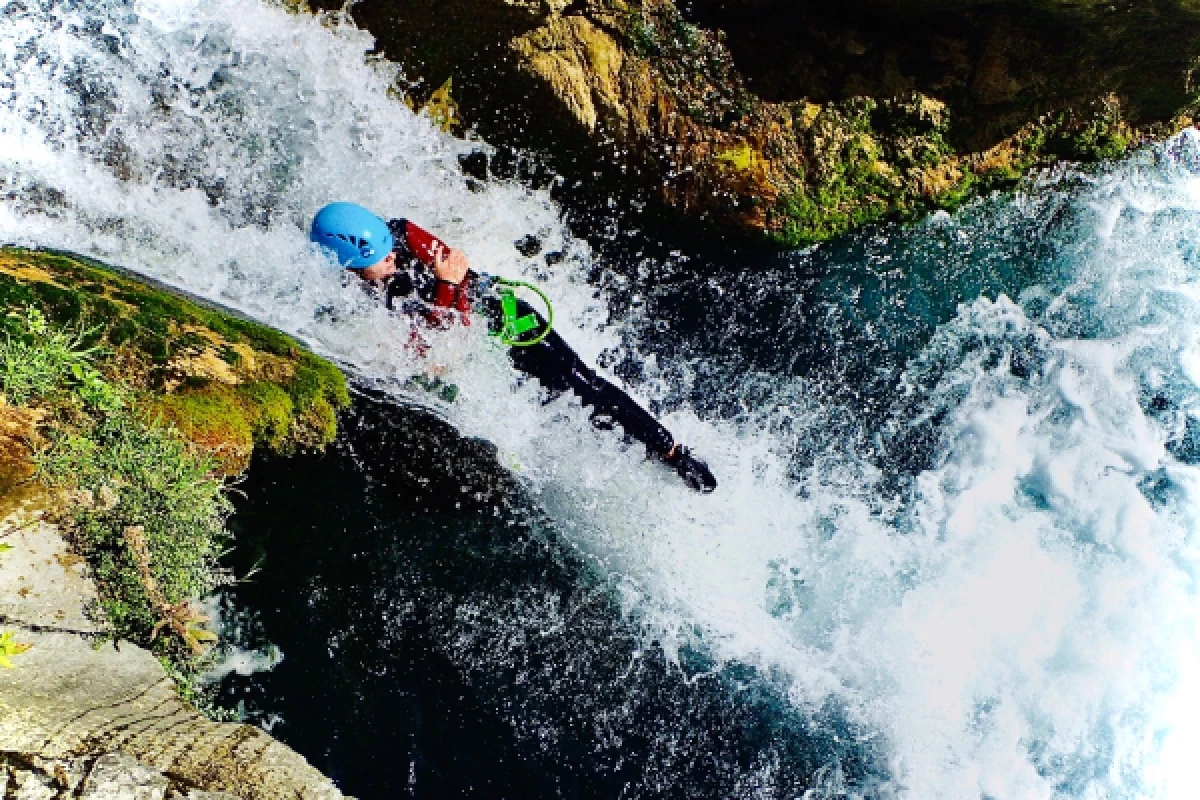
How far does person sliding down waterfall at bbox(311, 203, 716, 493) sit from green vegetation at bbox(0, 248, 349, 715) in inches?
44.8

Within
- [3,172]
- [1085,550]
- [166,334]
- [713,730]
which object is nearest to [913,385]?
[1085,550]

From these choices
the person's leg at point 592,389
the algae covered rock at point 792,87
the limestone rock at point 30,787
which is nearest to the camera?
the limestone rock at point 30,787

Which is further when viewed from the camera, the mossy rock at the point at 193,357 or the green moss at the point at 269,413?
the green moss at the point at 269,413

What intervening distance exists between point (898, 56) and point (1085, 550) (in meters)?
4.71

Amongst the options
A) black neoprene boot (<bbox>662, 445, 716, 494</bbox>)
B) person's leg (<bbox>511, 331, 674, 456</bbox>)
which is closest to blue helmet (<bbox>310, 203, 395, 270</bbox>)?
person's leg (<bbox>511, 331, 674, 456</bbox>)

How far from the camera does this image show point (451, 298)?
240 inches

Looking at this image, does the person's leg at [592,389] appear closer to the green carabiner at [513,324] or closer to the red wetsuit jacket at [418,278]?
the green carabiner at [513,324]

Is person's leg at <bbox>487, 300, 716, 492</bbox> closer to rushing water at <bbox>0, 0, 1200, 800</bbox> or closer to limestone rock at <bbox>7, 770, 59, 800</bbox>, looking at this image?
rushing water at <bbox>0, 0, 1200, 800</bbox>

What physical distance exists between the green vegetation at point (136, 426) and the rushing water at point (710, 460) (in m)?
0.56

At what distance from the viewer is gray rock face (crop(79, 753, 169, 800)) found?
369cm

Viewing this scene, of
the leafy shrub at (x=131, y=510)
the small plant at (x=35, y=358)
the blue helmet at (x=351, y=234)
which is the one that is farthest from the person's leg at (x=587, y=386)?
the small plant at (x=35, y=358)

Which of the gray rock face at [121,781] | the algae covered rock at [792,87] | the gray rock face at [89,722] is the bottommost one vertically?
the gray rock face at [89,722]

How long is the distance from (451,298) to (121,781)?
3565mm

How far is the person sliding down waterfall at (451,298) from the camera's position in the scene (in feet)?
19.2
